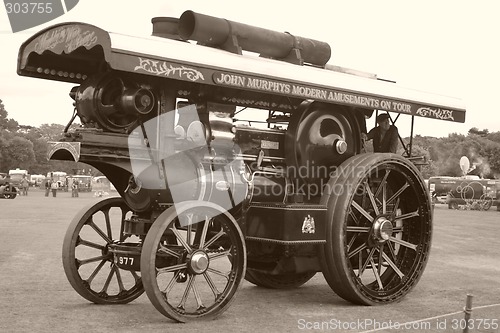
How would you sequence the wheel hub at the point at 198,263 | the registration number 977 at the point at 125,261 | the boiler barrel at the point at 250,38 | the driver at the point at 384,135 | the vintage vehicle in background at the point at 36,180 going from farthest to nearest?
the vintage vehicle in background at the point at 36,180, the driver at the point at 384,135, the boiler barrel at the point at 250,38, the registration number 977 at the point at 125,261, the wheel hub at the point at 198,263

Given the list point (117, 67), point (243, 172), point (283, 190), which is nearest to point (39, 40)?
point (117, 67)

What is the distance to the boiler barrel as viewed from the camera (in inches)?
293

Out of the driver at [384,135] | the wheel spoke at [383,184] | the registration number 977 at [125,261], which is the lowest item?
the registration number 977 at [125,261]

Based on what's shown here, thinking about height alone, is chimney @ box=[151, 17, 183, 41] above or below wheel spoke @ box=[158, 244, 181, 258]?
above

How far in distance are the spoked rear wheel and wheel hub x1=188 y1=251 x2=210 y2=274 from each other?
163 centimetres

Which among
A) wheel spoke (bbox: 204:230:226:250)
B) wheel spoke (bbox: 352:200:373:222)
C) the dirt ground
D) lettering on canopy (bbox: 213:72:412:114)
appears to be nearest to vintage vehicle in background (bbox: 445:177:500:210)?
Answer: the dirt ground

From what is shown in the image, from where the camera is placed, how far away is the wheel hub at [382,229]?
8227 millimetres

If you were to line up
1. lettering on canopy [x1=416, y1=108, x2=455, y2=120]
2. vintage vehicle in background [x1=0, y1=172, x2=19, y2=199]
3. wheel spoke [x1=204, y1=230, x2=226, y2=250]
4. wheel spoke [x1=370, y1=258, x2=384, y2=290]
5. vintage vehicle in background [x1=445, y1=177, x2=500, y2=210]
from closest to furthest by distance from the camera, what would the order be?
wheel spoke [x1=204, y1=230, x2=226, y2=250] < wheel spoke [x1=370, y1=258, x2=384, y2=290] < lettering on canopy [x1=416, y1=108, x2=455, y2=120] < vintage vehicle in background [x1=0, y1=172, x2=19, y2=199] < vintage vehicle in background [x1=445, y1=177, x2=500, y2=210]

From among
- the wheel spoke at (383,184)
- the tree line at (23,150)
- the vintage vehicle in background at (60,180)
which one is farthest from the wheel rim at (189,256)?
the tree line at (23,150)

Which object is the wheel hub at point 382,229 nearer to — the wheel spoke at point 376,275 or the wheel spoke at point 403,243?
the wheel spoke at point 403,243

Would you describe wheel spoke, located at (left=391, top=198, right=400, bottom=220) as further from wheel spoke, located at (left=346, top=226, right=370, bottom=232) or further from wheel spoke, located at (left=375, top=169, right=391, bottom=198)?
wheel spoke, located at (left=346, top=226, right=370, bottom=232)

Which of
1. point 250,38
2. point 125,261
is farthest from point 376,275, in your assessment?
point 250,38

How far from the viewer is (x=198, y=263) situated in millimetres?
6719

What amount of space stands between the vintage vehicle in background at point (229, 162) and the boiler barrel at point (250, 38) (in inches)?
0.6
